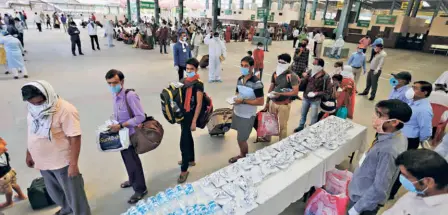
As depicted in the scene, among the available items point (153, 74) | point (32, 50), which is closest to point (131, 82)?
point (153, 74)

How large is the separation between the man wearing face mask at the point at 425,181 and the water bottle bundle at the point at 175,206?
114 cm

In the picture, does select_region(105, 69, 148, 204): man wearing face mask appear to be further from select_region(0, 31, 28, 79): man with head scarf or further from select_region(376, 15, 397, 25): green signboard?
select_region(376, 15, 397, 25): green signboard

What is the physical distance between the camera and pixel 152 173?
3.18 m

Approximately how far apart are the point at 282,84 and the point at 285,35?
21.0m

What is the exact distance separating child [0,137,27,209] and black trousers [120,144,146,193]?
1005mm

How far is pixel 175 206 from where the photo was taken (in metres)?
1.69

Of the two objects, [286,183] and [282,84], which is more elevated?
[282,84]

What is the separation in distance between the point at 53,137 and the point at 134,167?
34.7 inches

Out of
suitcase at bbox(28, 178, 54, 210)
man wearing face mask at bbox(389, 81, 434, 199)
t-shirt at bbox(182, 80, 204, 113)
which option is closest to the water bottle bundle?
t-shirt at bbox(182, 80, 204, 113)

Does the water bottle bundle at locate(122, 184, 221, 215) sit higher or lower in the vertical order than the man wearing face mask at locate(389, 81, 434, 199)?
lower

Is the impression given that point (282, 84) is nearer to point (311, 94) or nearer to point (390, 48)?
point (311, 94)

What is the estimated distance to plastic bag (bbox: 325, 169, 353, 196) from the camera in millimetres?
2512

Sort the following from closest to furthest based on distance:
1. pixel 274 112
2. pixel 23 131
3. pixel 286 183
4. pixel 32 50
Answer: pixel 286 183 → pixel 274 112 → pixel 23 131 → pixel 32 50

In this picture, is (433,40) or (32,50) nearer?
(32,50)
